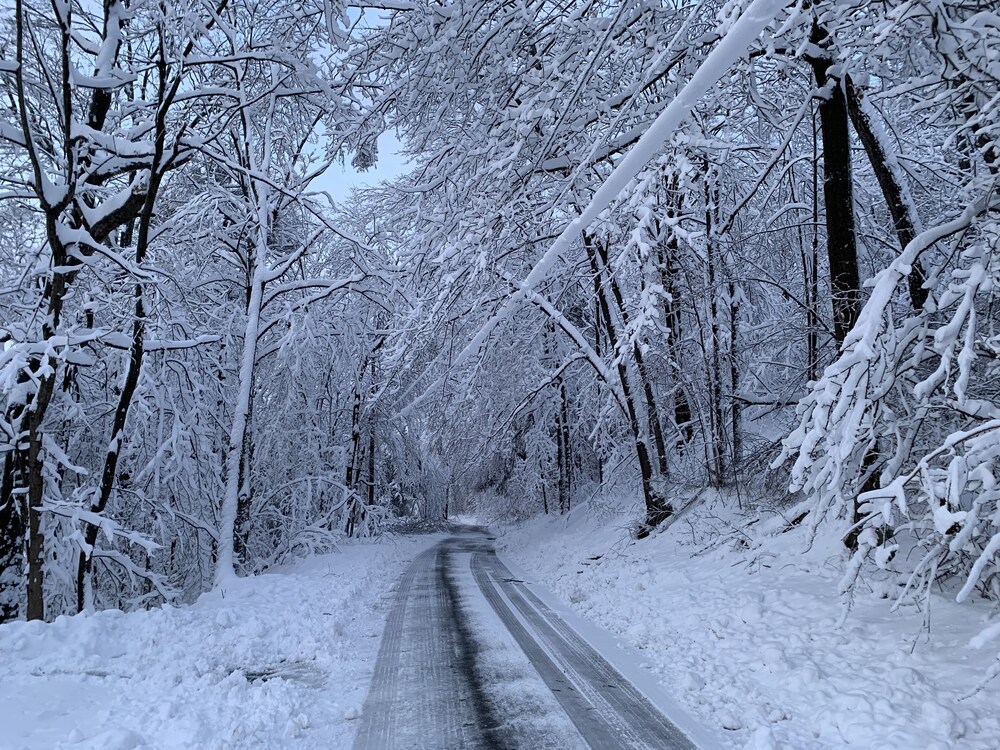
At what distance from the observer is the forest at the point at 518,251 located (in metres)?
3.95

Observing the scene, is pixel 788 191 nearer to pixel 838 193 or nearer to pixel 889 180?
pixel 838 193

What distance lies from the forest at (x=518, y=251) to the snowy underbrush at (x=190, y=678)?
1182mm

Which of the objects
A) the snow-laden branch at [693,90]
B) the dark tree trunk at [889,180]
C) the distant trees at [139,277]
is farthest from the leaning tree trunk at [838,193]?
the distant trees at [139,277]

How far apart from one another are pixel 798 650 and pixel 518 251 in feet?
22.4

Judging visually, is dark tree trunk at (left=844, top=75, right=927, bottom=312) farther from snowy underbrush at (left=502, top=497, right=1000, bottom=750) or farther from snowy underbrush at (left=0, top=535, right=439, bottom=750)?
snowy underbrush at (left=0, top=535, right=439, bottom=750)

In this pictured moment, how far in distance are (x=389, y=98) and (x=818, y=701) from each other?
20.2ft

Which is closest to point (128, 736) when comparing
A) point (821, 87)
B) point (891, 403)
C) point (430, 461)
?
point (891, 403)

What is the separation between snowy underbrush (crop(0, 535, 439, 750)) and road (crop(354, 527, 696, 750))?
0.29 metres

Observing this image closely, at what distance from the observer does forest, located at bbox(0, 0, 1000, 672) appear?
12.9ft

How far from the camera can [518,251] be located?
9.80 meters

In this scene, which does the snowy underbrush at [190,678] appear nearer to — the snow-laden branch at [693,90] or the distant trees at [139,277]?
the distant trees at [139,277]

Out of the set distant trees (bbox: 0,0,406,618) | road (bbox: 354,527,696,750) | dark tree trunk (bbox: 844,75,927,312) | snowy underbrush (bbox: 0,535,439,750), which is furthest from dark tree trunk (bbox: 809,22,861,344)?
snowy underbrush (bbox: 0,535,439,750)

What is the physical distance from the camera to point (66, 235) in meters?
6.68

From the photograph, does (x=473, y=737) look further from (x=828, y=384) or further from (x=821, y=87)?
(x=821, y=87)
